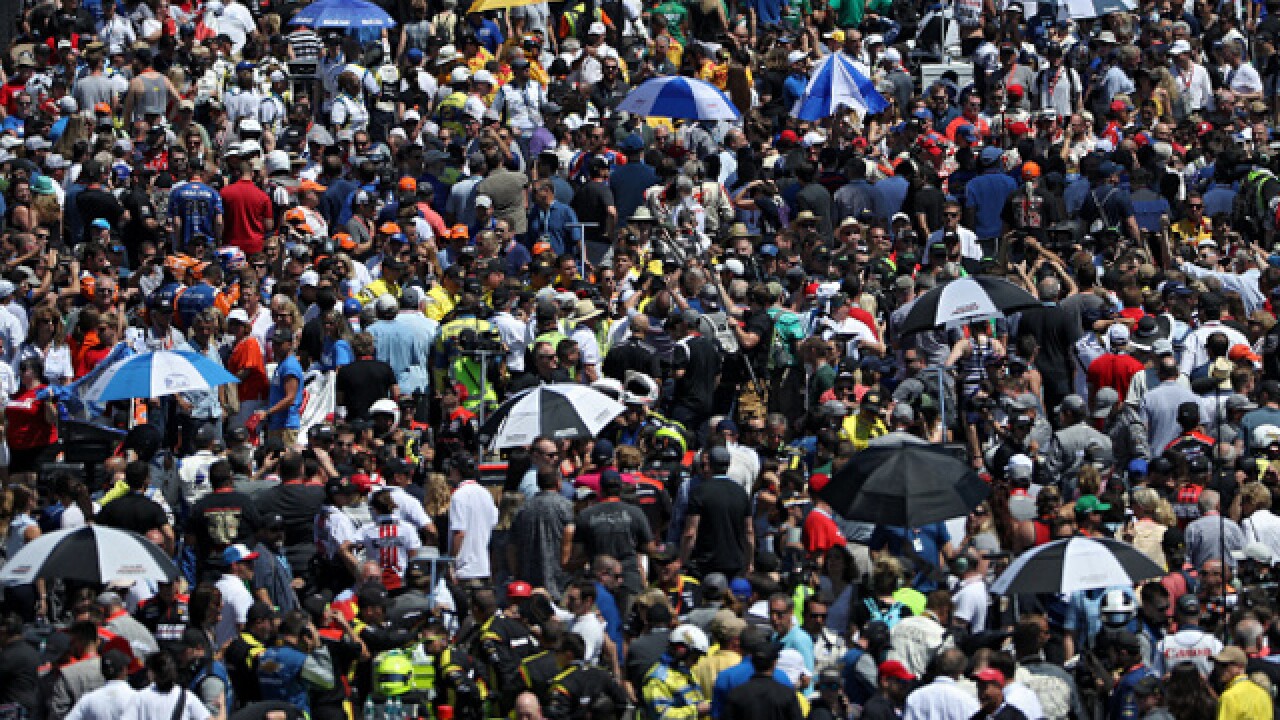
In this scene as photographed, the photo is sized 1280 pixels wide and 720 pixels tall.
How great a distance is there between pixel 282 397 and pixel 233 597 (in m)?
4.04

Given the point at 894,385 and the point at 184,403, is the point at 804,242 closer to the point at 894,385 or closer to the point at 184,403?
the point at 894,385

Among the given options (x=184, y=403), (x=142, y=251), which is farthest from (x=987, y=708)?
(x=142, y=251)

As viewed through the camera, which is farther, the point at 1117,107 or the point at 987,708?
the point at 1117,107

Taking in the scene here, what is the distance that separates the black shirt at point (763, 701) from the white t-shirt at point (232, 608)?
12.4 ft

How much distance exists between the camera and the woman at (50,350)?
2316cm

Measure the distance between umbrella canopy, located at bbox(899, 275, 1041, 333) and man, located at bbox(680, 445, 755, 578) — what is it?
2840 mm

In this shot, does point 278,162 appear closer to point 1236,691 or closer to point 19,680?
point 19,680

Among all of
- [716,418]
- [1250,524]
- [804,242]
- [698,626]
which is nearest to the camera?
[698,626]

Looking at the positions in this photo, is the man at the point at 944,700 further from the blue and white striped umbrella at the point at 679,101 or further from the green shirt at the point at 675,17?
the green shirt at the point at 675,17

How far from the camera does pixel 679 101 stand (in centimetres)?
2802

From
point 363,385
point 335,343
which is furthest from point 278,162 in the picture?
point 363,385

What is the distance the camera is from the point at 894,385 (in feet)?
76.0

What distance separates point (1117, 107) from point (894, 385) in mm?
7860

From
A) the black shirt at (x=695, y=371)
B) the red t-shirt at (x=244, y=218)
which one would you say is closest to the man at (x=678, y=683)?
the black shirt at (x=695, y=371)
